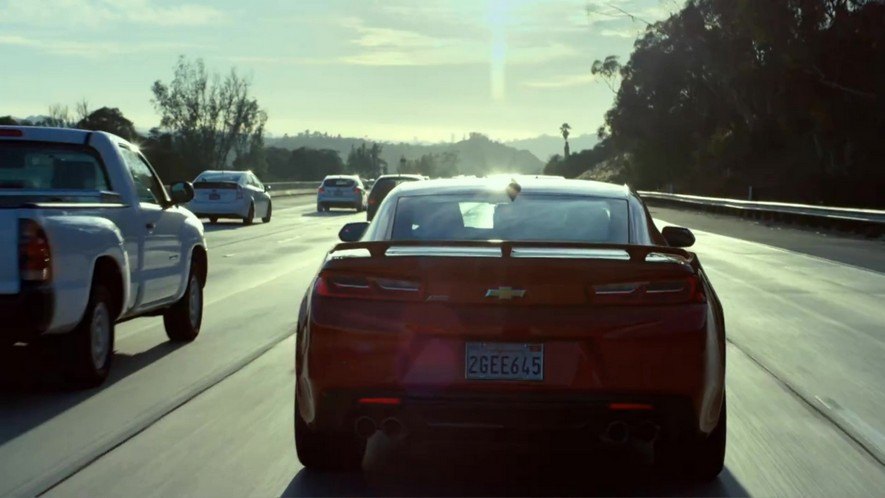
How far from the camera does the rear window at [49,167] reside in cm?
962

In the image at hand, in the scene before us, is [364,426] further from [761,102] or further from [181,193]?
[761,102]

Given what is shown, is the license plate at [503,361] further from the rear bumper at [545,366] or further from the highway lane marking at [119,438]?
the highway lane marking at [119,438]

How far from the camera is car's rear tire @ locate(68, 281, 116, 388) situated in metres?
8.45

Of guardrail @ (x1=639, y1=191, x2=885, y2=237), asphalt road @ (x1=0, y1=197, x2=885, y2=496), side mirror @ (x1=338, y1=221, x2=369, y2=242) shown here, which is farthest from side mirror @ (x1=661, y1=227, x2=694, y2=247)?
guardrail @ (x1=639, y1=191, x2=885, y2=237)

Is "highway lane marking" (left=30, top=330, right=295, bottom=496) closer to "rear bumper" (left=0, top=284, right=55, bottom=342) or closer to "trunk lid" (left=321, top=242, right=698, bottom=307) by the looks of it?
"rear bumper" (left=0, top=284, right=55, bottom=342)

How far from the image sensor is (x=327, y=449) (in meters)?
6.16

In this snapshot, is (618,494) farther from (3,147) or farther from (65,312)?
(3,147)

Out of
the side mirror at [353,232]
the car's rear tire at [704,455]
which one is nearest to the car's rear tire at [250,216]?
the side mirror at [353,232]

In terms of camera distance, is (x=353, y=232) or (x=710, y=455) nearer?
(x=710, y=455)

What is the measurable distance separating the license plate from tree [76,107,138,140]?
9534cm

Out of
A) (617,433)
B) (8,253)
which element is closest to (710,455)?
(617,433)

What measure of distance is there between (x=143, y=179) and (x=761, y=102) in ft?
209

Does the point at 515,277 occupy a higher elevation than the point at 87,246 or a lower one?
higher

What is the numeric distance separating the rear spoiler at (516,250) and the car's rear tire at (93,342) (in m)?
3.01
